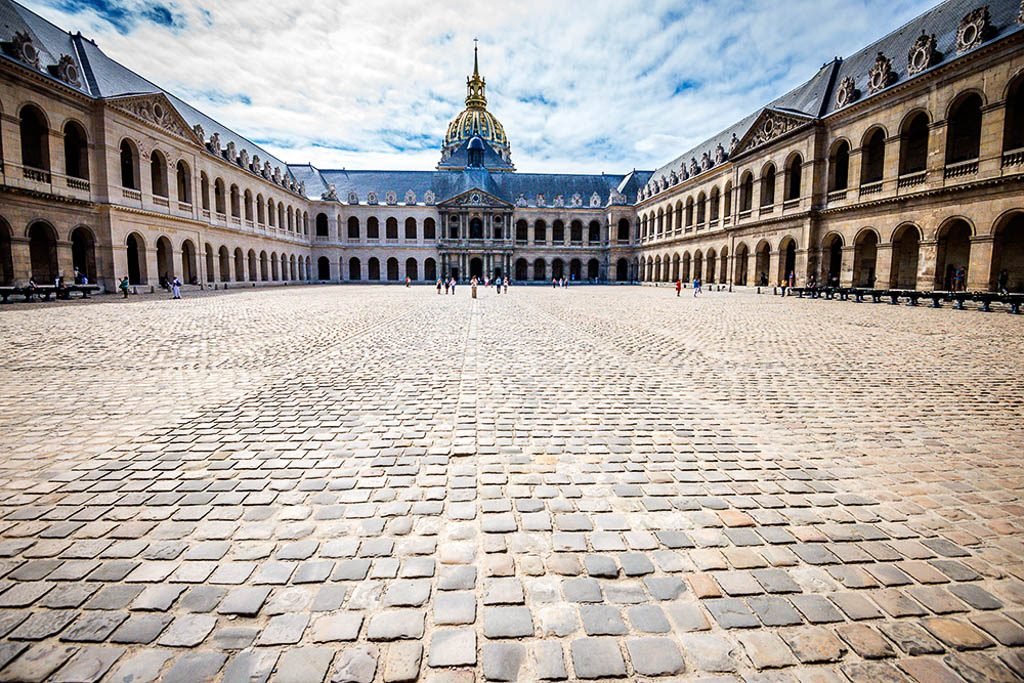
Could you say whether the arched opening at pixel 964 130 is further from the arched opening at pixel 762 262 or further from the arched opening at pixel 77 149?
the arched opening at pixel 77 149

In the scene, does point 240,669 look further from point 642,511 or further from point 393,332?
point 393,332

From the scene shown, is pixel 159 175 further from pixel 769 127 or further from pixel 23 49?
pixel 769 127

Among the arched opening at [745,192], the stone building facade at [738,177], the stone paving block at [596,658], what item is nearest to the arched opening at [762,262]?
the stone building facade at [738,177]

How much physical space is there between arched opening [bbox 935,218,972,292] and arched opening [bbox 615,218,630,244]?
42007 mm

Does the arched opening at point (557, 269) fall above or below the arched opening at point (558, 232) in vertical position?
below

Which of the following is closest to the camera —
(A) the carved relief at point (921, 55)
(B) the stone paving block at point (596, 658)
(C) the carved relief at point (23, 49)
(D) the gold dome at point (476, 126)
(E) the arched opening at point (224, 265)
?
(B) the stone paving block at point (596, 658)

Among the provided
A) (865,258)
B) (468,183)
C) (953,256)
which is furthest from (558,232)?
(953,256)

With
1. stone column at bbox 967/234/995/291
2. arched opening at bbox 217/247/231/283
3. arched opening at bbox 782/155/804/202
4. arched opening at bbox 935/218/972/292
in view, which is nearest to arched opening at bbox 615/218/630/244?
arched opening at bbox 782/155/804/202

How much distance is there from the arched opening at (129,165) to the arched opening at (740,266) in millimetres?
44209

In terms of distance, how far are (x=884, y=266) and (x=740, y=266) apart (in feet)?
43.8

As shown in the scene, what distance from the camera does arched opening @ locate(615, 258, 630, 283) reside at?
223 feet

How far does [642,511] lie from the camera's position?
3613 millimetres

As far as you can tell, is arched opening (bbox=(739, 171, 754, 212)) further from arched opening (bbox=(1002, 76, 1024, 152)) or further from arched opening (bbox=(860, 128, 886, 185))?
arched opening (bbox=(1002, 76, 1024, 152))

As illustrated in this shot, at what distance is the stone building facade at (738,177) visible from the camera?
2309 centimetres
